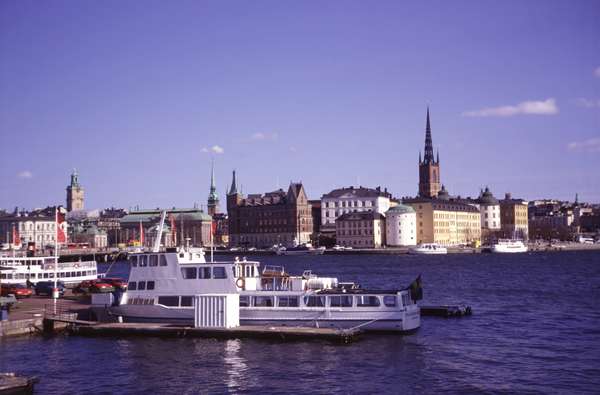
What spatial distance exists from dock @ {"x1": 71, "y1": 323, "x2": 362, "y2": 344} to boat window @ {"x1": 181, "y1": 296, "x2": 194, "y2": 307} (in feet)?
6.12

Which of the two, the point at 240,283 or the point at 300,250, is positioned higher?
the point at 240,283

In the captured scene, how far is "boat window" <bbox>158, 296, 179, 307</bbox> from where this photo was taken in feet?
134

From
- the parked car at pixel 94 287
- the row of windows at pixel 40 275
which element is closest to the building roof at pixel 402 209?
the row of windows at pixel 40 275

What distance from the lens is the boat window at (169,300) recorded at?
40.8 meters

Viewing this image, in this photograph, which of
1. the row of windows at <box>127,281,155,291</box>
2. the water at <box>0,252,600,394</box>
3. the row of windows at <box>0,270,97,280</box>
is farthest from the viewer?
the row of windows at <box>0,270,97,280</box>

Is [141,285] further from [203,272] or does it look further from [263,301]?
[263,301]

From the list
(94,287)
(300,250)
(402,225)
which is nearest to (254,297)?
(94,287)

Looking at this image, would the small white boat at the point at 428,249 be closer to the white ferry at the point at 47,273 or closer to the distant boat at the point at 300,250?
the distant boat at the point at 300,250

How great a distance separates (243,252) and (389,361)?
543 ft

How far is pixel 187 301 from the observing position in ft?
133

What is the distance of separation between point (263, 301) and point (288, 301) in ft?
4.53

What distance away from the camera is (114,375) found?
102 ft

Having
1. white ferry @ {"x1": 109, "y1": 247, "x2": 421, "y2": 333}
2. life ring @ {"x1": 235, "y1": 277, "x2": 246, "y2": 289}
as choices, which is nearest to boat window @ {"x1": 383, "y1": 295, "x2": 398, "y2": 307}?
white ferry @ {"x1": 109, "y1": 247, "x2": 421, "y2": 333}

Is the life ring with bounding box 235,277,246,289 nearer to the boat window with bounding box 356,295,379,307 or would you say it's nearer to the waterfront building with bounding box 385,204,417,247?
the boat window with bounding box 356,295,379,307
